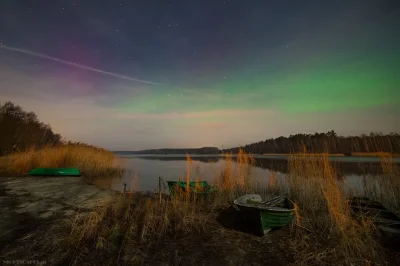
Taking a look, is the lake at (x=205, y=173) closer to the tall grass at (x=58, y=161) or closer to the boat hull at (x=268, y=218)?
the tall grass at (x=58, y=161)

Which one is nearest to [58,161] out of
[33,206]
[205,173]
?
[33,206]

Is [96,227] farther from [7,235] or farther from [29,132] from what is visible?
[29,132]

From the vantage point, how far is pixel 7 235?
5.26 m

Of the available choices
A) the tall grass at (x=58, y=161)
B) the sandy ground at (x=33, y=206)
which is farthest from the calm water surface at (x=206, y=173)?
the sandy ground at (x=33, y=206)

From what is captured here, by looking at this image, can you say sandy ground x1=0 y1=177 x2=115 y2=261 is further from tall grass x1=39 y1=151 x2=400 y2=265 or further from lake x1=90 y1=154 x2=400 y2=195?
lake x1=90 y1=154 x2=400 y2=195

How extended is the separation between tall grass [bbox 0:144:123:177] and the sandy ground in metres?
4.91

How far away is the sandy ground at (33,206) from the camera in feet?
17.1

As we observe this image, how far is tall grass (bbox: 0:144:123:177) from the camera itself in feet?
50.1

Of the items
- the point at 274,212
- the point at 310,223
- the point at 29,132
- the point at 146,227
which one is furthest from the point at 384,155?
the point at 29,132

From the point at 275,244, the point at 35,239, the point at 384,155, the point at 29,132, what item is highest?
the point at 29,132

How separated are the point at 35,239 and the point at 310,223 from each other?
738cm

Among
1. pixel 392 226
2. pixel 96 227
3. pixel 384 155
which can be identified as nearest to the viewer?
pixel 96 227

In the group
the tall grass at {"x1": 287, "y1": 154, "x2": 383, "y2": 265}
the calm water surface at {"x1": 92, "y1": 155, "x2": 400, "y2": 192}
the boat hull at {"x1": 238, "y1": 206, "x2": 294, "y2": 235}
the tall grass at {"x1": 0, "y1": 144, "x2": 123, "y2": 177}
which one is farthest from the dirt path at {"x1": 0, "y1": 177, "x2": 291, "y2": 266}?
the tall grass at {"x1": 0, "y1": 144, "x2": 123, "y2": 177}

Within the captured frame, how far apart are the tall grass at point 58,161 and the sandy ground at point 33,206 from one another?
491cm
